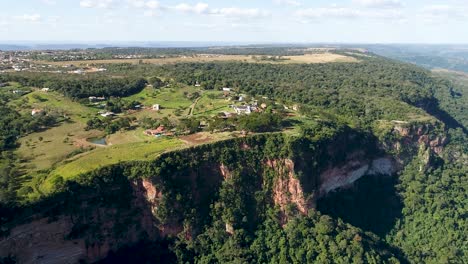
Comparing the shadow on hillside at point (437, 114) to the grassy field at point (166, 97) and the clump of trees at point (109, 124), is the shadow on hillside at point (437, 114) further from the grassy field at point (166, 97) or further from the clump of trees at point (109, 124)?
the clump of trees at point (109, 124)

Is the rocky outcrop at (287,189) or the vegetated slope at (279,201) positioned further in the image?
the rocky outcrop at (287,189)

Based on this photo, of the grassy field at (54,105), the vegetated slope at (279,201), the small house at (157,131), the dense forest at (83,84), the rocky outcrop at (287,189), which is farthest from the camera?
the dense forest at (83,84)

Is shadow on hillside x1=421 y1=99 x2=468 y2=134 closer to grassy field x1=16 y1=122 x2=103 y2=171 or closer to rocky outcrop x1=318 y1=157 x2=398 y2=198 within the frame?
rocky outcrop x1=318 y1=157 x2=398 y2=198

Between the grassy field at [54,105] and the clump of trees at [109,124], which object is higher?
the grassy field at [54,105]

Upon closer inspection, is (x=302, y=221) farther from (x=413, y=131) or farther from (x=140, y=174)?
(x=413, y=131)

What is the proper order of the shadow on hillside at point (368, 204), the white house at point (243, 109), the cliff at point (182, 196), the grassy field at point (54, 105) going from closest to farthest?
1. the cliff at point (182, 196)
2. the shadow on hillside at point (368, 204)
3. the grassy field at point (54, 105)
4. the white house at point (243, 109)

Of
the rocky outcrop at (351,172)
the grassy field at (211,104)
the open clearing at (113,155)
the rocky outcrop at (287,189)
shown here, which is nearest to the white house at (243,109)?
the grassy field at (211,104)

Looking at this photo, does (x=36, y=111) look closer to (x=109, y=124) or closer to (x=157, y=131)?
(x=109, y=124)

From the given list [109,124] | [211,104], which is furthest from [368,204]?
[109,124]

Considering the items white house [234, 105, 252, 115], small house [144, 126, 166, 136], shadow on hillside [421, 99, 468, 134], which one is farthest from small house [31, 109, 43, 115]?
shadow on hillside [421, 99, 468, 134]

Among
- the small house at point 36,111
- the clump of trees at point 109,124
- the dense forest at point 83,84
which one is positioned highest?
the dense forest at point 83,84
